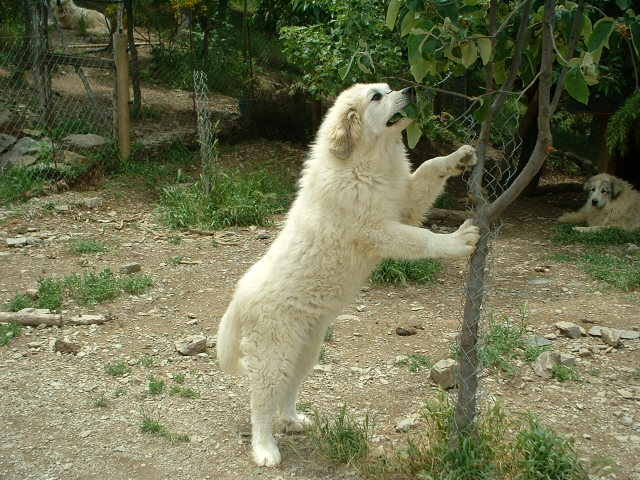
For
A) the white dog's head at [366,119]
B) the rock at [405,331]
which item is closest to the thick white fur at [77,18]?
the rock at [405,331]

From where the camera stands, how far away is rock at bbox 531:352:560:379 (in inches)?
199

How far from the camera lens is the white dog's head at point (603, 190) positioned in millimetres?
9766

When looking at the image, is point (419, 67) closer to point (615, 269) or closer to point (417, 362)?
point (417, 362)

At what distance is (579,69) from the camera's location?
112 inches

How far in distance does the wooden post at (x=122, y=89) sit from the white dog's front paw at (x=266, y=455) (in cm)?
723

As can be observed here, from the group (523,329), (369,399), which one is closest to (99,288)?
(369,399)

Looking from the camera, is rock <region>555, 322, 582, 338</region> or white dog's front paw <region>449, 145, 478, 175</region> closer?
white dog's front paw <region>449, 145, 478, 175</region>

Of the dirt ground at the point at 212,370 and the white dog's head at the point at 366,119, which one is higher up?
the white dog's head at the point at 366,119

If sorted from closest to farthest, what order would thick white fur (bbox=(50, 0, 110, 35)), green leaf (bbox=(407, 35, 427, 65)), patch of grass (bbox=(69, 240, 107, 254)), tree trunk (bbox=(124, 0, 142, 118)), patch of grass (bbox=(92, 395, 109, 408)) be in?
green leaf (bbox=(407, 35, 427, 65)) < patch of grass (bbox=(92, 395, 109, 408)) < patch of grass (bbox=(69, 240, 107, 254)) < tree trunk (bbox=(124, 0, 142, 118)) < thick white fur (bbox=(50, 0, 110, 35))

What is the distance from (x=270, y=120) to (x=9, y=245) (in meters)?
6.04

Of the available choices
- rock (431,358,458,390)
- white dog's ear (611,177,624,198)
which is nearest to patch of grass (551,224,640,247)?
Answer: white dog's ear (611,177,624,198)

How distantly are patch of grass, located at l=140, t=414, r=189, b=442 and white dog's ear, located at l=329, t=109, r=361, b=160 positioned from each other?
79.9 inches

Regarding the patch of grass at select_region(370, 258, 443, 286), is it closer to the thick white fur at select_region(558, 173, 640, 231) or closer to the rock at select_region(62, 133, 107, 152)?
the thick white fur at select_region(558, 173, 640, 231)

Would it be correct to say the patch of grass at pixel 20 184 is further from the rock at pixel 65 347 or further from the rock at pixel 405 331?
the rock at pixel 405 331
